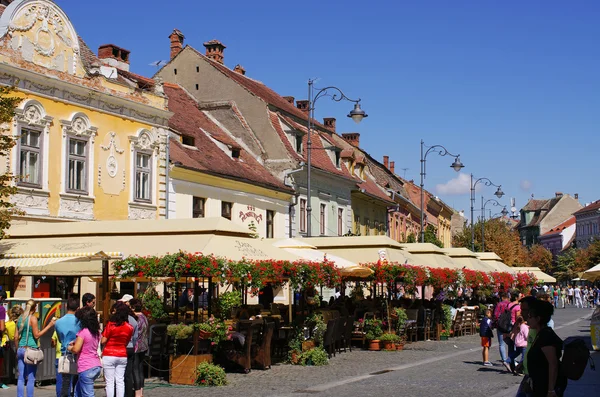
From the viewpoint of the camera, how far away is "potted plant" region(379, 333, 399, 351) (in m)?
22.0

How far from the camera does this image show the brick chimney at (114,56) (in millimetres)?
33719

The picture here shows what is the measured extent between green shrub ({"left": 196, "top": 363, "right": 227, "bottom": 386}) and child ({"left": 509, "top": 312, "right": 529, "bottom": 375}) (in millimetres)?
5184

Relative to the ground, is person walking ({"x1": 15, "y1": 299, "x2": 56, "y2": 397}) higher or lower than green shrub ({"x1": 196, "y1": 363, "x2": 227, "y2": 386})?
higher

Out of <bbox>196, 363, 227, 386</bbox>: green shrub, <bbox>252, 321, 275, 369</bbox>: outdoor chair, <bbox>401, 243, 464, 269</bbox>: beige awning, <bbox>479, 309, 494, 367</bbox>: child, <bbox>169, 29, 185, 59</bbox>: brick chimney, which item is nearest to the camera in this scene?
<bbox>196, 363, 227, 386</bbox>: green shrub

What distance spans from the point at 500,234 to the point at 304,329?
56.5 metres

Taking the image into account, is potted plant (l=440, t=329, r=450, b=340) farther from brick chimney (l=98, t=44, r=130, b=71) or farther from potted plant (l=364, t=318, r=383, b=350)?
brick chimney (l=98, t=44, r=130, b=71)

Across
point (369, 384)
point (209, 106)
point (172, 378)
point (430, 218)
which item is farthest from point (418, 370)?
point (430, 218)

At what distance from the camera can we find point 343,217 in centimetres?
4541

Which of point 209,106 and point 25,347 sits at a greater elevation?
point 209,106

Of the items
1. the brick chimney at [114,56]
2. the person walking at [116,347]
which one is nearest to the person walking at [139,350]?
the person walking at [116,347]

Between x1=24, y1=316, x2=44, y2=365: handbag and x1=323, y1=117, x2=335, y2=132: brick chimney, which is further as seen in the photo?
x1=323, y1=117, x2=335, y2=132: brick chimney

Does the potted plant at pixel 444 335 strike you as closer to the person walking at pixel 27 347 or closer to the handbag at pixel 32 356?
the person walking at pixel 27 347

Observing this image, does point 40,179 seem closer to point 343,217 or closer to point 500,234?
point 343,217

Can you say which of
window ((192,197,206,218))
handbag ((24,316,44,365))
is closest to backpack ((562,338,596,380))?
handbag ((24,316,44,365))
